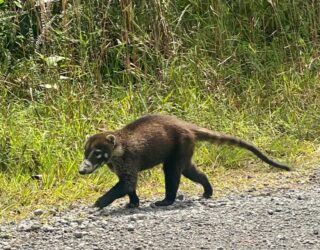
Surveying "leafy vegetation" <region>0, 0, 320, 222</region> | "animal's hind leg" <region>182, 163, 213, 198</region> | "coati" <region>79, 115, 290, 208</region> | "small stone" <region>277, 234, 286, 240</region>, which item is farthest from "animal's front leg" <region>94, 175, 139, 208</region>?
"small stone" <region>277, 234, 286, 240</region>

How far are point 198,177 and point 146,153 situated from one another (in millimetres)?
457

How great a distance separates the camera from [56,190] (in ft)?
23.6

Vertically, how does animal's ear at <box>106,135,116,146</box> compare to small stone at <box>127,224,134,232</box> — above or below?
above

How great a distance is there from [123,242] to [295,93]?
4.03 meters

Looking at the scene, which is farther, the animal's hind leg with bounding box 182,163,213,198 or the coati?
the animal's hind leg with bounding box 182,163,213,198

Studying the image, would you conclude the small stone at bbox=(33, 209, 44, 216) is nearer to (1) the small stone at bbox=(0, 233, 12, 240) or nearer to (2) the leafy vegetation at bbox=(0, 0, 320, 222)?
(1) the small stone at bbox=(0, 233, 12, 240)

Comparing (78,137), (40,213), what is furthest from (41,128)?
(40,213)

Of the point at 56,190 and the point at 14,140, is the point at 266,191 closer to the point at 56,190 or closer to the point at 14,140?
the point at 56,190

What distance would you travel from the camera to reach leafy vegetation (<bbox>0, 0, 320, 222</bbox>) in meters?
8.01

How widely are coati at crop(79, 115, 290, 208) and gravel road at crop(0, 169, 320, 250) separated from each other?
180mm

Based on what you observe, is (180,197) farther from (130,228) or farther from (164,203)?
(130,228)

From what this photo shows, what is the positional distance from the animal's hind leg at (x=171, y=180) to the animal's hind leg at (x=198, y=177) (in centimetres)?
16

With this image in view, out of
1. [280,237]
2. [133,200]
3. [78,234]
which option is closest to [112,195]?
[133,200]

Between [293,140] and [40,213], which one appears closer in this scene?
[40,213]
